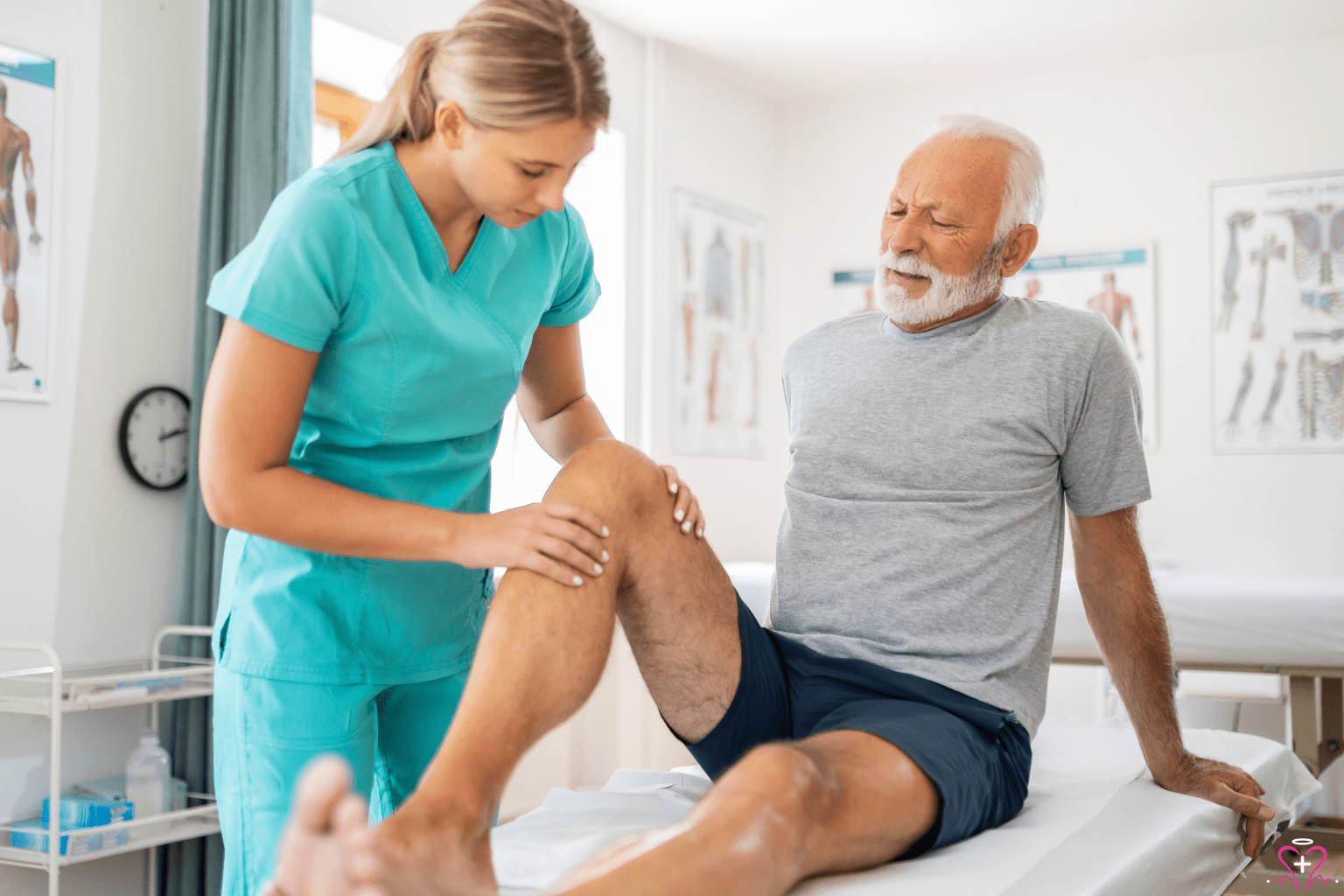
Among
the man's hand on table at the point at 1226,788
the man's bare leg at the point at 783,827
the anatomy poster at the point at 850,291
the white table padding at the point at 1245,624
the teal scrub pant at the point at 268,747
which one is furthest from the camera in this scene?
the anatomy poster at the point at 850,291

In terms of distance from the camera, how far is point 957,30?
395 cm

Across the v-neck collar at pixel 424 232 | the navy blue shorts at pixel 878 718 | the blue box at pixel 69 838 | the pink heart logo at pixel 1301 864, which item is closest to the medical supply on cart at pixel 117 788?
the blue box at pixel 69 838

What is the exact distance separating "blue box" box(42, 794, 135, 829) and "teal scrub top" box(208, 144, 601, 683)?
4.10 ft

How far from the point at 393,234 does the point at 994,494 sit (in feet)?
2.44

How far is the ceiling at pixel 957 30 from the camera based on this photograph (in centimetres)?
372

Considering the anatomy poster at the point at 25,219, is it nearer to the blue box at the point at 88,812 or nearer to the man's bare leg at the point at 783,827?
the blue box at the point at 88,812

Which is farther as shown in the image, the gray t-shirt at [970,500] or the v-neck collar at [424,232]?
the gray t-shirt at [970,500]

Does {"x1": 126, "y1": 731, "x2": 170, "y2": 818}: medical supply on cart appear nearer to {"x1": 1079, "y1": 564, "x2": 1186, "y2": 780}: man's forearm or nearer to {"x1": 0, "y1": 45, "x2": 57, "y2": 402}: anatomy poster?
{"x1": 0, "y1": 45, "x2": 57, "y2": 402}: anatomy poster

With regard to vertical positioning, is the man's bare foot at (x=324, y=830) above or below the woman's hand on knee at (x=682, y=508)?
below

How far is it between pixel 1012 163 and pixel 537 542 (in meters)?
0.91

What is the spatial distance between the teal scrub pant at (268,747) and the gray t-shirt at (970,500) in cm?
54

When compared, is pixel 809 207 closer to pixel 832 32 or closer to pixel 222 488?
pixel 832 32

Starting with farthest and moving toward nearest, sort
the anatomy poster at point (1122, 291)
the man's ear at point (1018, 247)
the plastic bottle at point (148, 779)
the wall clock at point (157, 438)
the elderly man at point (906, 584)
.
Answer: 1. the anatomy poster at point (1122, 291)
2. the wall clock at point (157, 438)
3. the plastic bottle at point (148, 779)
4. the man's ear at point (1018, 247)
5. the elderly man at point (906, 584)

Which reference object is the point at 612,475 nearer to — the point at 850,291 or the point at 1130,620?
the point at 1130,620
